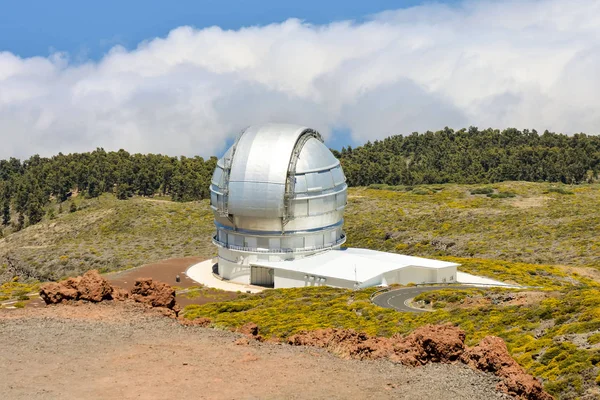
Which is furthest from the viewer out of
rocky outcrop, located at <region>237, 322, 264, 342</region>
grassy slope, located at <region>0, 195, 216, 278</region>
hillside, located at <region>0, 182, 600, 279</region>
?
grassy slope, located at <region>0, 195, 216, 278</region>

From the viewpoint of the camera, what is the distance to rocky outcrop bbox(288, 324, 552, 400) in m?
25.4

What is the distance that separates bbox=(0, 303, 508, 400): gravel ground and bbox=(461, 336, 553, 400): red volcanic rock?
1.35ft

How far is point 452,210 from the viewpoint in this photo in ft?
342

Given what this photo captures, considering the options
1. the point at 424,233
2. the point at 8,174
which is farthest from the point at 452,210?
the point at 8,174

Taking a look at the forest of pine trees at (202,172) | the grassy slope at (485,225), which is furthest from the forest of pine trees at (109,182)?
the grassy slope at (485,225)

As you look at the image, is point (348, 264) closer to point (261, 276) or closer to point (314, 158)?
point (261, 276)

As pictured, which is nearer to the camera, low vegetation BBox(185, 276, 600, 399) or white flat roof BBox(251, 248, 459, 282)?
low vegetation BBox(185, 276, 600, 399)

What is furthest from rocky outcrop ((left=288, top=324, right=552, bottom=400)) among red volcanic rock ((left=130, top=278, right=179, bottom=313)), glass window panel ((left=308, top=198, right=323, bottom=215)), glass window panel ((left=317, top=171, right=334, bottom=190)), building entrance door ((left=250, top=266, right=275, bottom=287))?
glass window panel ((left=317, top=171, right=334, bottom=190))

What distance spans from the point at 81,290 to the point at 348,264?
1106 inches

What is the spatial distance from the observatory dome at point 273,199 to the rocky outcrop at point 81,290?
23.7m

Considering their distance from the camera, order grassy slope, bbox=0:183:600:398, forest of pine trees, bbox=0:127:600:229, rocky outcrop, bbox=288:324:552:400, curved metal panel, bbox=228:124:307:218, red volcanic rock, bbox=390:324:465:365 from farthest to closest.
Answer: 1. forest of pine trees, bbox=0:127:600:229
2. curved metal panel, bbox=228:124:307:218
3. grassy slope, bbox=0:183:600:398
4. red volcanic rock, bbox=390:324:465:365
5. rocky outcrop, bbox=288:324:552:400

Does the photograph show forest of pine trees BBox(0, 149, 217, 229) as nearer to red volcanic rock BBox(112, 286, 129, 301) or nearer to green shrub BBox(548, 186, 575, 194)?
green shrub BBox(548, 186, 575, 194)

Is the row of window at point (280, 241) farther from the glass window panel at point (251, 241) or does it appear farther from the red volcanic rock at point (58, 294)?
the red volcanic rock at point (58, 294)

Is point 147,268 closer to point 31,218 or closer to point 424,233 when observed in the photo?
point 424,233
